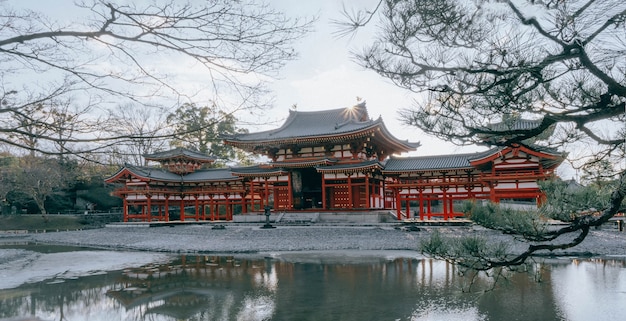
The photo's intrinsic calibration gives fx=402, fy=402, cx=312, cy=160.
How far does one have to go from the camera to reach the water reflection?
6555mm

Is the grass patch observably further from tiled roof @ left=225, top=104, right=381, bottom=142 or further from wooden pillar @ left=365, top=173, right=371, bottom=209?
wooden pillar @ left=365, top=173, right=371, bottom=209

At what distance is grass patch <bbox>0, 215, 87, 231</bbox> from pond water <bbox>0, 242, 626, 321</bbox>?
74.8 feet

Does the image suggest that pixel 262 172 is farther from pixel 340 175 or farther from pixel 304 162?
pixel 340 175

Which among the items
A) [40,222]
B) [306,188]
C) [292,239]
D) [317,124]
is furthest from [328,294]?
[40,222]

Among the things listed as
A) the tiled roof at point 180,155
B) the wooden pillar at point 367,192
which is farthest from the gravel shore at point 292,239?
the tiled roof at point 180,155

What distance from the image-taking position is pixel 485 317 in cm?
618

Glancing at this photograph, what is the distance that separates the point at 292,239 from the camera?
60.8ft

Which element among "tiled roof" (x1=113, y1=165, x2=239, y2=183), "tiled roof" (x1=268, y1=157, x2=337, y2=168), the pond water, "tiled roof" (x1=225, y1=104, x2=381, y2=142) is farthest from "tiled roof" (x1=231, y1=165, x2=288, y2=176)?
the pond water

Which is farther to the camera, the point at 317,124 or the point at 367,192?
the point at 317,124

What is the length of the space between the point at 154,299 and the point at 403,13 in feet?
23.0

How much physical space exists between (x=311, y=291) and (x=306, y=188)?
1977 centimetres

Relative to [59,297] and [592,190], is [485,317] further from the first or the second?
[59,297]

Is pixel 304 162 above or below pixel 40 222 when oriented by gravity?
above

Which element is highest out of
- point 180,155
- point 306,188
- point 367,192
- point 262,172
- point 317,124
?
point 317,124
